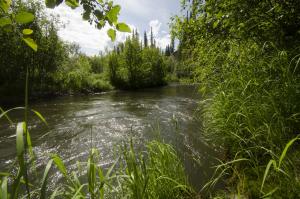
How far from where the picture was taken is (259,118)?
10.0 ft

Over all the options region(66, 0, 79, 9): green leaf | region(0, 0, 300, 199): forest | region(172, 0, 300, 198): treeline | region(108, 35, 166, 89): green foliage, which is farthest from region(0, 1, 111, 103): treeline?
region(66, 0, 79, 9): green leaf

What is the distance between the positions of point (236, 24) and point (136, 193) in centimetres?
315

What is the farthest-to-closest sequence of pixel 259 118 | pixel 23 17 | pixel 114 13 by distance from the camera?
pixel 259 118 → pixel 114 13 → pixel 23 17

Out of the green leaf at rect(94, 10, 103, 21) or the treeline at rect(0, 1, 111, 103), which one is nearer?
the green leaf at rect(94, 10, 103, 21)

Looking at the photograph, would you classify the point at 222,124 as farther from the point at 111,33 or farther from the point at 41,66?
the point at 41,66

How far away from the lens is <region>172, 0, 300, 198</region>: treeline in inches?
102

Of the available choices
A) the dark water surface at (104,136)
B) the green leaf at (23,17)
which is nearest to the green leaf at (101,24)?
the green leaf at (23,17)

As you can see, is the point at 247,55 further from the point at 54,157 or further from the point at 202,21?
the point at 54,157

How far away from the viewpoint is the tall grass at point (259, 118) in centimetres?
232

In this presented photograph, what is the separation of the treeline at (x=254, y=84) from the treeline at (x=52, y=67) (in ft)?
39.6

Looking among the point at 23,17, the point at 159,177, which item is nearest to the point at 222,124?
the point at 159,177

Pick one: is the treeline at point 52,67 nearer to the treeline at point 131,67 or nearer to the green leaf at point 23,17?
the treeline at point 131,67

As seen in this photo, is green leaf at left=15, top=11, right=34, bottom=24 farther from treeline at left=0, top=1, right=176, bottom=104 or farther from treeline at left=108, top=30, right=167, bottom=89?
treeline at left=108, top=30, right=167, bottom=89

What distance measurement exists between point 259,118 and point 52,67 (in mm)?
20233
